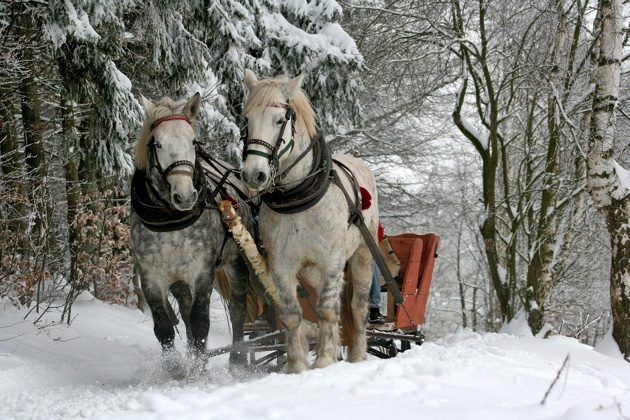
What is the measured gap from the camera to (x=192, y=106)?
5059 millimetres

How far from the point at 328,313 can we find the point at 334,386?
4.93ft

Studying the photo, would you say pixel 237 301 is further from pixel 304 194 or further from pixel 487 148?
pixel 487 148

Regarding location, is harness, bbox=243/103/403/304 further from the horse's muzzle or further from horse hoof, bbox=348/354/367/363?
horse hoof, bbox=348/354/367/363

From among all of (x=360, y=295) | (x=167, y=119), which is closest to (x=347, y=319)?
(x=360, y=295)

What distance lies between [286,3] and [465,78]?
3.52 m

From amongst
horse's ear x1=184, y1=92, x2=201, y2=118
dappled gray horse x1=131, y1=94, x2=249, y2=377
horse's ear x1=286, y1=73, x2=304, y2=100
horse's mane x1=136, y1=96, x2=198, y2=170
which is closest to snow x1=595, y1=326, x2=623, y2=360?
dappled gray horse x1=131, y1=94, x2=249, y2=377

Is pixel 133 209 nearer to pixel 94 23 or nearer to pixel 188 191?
pixel 188 191

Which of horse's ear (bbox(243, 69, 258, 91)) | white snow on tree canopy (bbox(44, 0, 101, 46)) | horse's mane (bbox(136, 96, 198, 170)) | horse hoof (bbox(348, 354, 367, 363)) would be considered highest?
white snow on tree canopy (bbox(44, 0, 101, 46))

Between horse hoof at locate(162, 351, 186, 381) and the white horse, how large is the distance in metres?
0.79

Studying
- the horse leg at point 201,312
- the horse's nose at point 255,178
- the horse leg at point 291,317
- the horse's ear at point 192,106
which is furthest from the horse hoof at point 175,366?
the horse's ear at point 192,106

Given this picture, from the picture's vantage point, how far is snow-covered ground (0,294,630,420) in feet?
9.14

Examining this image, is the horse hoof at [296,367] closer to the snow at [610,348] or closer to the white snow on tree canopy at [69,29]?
the snow at [610,348]

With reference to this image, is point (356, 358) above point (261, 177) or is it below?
below

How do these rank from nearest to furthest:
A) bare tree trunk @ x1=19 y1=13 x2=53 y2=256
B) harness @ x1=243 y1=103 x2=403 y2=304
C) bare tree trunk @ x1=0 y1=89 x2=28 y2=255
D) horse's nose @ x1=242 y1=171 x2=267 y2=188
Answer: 1. horse's nose @ x1=242 y1=171 x2=267 y2=188
2. harness @ x1=243 y1=103 x2=403 y2=304
3. bare tree trunk @ x1=0 y1=89 x2=28 y2=255
4. bare tree trunk @ x1=19 y1=13 x2=53 y2=256
